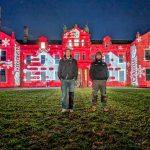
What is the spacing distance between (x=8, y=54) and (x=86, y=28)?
12765mm

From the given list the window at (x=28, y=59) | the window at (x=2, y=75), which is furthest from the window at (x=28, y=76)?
the window at (x=2, y=75)

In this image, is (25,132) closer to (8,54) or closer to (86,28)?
(8,54)

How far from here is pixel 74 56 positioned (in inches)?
1788

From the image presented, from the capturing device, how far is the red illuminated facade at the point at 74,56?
43.6 metres

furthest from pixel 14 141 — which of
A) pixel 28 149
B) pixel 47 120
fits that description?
pixel 47 120

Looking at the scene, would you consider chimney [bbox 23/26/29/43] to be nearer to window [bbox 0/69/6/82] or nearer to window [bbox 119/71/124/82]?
window [bbox 0/69/6/82]

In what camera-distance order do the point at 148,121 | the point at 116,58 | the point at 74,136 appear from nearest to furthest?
the point at 74,136, the point at 148,121, the point at 116,58

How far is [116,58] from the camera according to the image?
152 feet

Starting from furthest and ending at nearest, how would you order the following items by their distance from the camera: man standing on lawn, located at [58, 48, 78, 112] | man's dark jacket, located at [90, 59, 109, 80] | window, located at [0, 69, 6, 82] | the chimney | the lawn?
1. the chimney
2. window, located at [0, 69, 6, 82]
3. man's dark jacket, located at [90, 59, 109, 80]
4. man standing on lawn, located at [58, 48, 78, 112]
5. the lawn

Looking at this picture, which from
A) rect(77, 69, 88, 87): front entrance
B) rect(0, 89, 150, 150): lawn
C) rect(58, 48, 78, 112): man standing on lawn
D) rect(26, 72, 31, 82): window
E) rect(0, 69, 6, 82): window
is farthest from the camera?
rect(26, 72, 31, 82): window

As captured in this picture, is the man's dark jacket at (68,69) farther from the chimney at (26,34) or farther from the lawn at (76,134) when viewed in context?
the chimney at (26,34)

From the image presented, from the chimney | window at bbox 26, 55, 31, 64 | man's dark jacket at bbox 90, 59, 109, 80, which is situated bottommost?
man's dark jacket at bbox 90, 59, 109, 80

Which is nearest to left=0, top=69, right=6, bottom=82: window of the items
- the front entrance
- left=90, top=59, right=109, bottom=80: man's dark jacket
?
the front entrance

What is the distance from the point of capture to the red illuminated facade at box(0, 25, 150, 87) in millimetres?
43625
